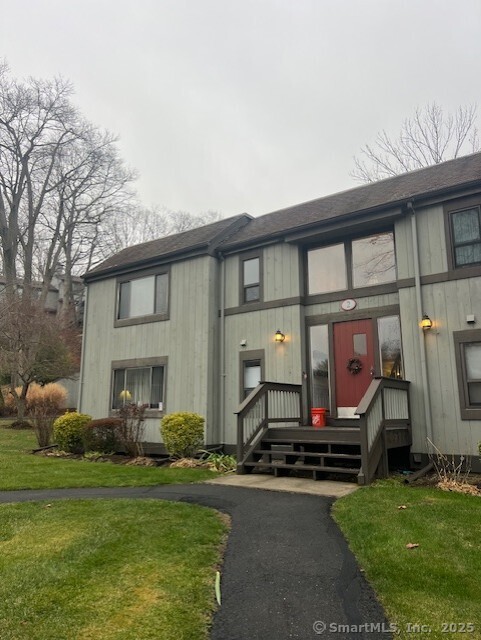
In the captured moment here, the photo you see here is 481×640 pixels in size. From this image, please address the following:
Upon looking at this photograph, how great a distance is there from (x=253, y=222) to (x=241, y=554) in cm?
1103

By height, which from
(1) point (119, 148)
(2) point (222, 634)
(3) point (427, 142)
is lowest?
(2) point (222, 634)

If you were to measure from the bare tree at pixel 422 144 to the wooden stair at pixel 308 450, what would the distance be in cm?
1689

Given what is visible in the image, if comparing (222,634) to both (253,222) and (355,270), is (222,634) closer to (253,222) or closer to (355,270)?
(355,270)

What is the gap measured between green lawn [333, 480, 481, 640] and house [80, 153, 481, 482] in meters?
1.37

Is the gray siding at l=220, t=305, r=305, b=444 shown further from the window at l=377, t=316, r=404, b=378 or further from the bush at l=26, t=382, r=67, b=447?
the bush at l=26, t=382, r=67, b=447

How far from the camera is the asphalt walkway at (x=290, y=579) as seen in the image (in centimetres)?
279

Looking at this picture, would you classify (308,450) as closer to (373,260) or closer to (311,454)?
(311,454)

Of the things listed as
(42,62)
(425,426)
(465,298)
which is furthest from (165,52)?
(425,426)

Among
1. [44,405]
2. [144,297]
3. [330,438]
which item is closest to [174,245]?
[144,297]

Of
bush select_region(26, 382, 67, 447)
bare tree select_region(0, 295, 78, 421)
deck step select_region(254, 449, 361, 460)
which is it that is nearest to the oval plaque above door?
deck step select_region(254, 449, 361, 460)

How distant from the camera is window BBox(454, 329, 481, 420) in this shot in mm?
8156

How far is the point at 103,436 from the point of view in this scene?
37.9ft

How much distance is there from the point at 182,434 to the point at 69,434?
3.68m

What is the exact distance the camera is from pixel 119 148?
89.9 feet
